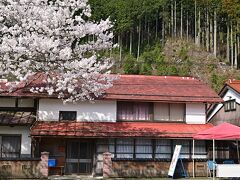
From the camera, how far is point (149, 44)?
65938 mm

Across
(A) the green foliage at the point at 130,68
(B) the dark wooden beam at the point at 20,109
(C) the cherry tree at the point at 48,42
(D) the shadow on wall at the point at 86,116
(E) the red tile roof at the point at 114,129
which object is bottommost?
(E) the red tile roof at the point at 114,129

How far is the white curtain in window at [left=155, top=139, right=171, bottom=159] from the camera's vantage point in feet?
73.5

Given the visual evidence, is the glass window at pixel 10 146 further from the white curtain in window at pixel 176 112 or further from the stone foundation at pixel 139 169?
the white curtain in window at pixel 176 112

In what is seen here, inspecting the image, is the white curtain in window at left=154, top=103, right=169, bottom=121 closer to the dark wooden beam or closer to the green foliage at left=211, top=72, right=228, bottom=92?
the dark wooden beam

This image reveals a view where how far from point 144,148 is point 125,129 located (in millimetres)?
1719

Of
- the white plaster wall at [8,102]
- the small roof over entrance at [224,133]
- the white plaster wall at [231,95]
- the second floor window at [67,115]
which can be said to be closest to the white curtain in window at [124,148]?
the second floor window at [67,115]

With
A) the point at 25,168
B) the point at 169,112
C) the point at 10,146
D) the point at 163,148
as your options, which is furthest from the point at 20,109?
the point at 169,112

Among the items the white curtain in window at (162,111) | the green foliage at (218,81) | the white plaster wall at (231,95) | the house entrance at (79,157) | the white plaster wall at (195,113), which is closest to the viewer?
the house entrance at (79,157)

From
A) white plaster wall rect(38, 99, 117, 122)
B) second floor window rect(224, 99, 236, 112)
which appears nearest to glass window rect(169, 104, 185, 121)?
white plaster wall rect(38, 99, 117, 122)

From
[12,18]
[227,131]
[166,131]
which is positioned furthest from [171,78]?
[12,18]

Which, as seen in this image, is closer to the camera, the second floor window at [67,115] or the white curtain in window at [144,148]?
Answer: the white curtain in window at [144,148]

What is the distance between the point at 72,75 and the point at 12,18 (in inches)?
137

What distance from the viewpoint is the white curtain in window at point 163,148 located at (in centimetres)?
2241

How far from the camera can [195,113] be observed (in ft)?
78.2
